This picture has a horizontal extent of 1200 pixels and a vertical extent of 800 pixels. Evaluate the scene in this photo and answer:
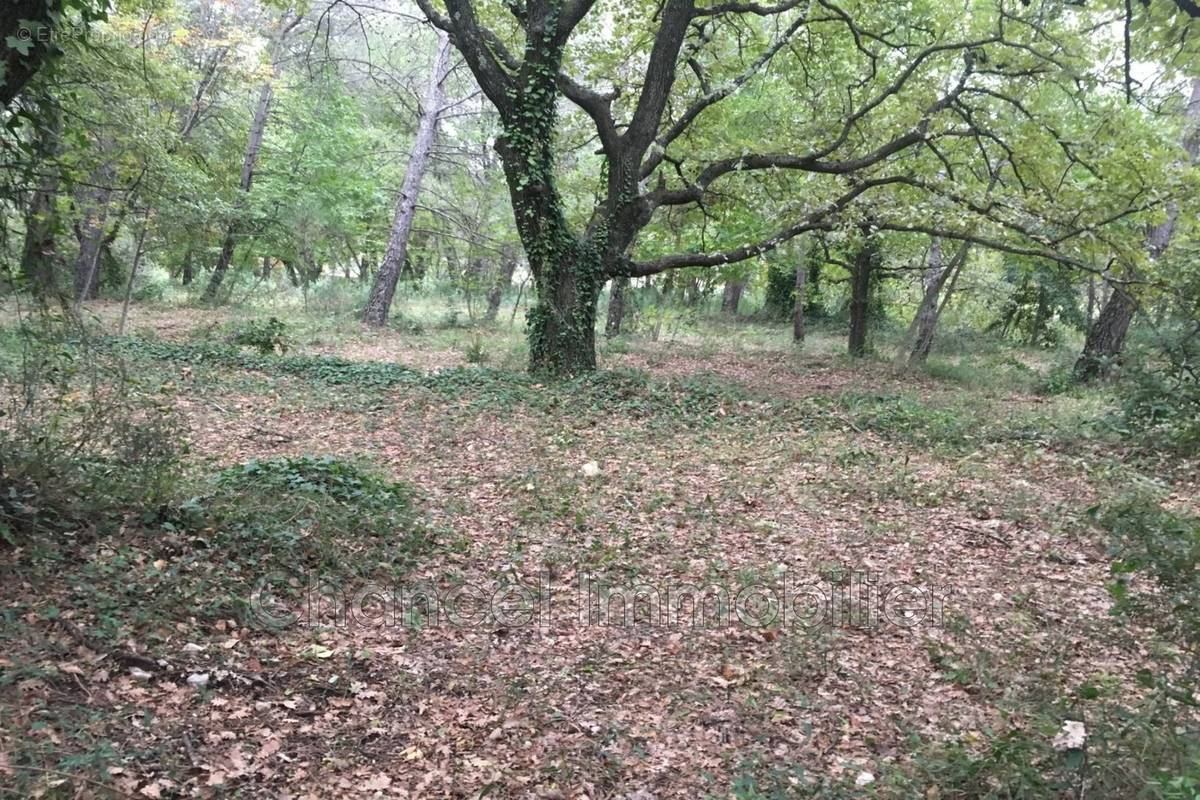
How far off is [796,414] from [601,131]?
5252mm

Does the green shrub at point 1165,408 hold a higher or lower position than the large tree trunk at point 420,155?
lower

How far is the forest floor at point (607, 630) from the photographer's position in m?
3.17

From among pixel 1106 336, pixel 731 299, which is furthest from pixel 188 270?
pixel 1106 336

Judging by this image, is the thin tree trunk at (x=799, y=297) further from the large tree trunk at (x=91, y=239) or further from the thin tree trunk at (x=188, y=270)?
the thin tree trunk at (x=188, y=270)

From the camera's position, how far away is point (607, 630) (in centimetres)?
455

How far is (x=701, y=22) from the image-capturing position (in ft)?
38.7

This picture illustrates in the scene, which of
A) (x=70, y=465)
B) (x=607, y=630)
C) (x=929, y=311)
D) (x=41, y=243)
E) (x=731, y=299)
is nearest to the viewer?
(x=41, y=243)

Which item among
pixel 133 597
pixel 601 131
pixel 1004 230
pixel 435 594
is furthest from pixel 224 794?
pixel 1004 230

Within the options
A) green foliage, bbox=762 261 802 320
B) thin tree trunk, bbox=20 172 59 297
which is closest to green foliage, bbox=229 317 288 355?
thin tree trunk, bbox=20 172 59 297

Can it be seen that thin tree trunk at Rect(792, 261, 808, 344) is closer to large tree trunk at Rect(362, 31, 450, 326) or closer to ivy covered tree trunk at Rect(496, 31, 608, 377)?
ivy covered tree trunk at Rect(496, 31, 608, 377)

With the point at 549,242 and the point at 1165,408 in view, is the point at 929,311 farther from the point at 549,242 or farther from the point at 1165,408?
the point at 549,242

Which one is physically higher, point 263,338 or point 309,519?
point 263,338

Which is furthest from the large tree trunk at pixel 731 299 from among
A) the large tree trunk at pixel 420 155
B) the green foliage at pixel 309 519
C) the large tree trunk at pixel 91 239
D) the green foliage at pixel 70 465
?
the green foliage at pixel 70 465

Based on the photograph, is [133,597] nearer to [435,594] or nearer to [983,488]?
[435,594]
